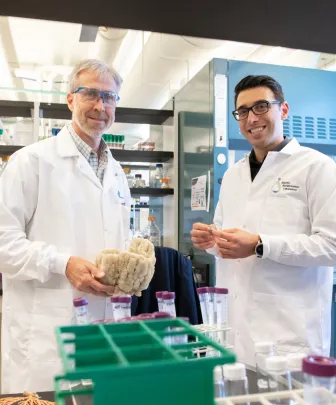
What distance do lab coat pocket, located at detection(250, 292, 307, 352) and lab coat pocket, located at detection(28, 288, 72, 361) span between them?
75 cm

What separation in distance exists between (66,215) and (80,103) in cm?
47

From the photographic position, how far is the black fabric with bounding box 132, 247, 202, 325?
1.74 m

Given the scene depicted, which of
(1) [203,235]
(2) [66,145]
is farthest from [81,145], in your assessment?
(1) [203,235]

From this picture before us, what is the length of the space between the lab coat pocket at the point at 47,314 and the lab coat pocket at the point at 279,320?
29.6 inches

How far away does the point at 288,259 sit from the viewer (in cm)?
156

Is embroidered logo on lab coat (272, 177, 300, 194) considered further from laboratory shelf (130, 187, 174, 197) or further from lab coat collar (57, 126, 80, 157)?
laboratory shelf (130, 187, 174, 197)

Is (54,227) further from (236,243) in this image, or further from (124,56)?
(124,56)

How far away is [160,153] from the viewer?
11.1ft

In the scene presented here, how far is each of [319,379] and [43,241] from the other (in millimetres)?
1197

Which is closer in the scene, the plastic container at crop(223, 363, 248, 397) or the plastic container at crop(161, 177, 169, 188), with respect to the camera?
the plastic container at crop(223, 363, 248, 397)

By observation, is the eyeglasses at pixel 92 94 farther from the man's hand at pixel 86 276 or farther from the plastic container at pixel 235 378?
the plastic container at pixel 235 378

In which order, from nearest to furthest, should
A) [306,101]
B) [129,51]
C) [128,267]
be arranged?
[128,267], [306,101], [129,51]

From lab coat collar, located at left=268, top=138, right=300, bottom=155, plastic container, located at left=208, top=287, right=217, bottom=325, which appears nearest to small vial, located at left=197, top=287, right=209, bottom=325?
plastic container, located at left=208, top=287, right=217, bottom=325

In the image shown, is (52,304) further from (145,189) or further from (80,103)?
(145,189)
